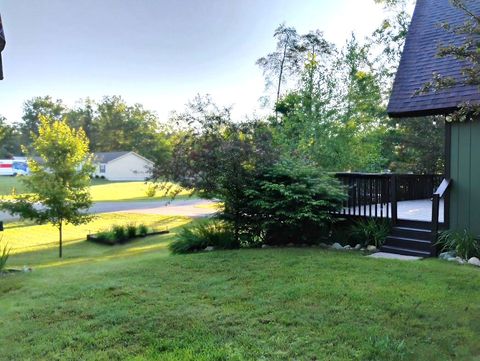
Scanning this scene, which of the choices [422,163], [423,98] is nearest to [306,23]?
[422,163]

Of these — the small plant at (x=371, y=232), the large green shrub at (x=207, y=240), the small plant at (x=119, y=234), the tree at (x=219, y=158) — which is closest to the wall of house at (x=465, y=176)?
the small plant at (x=371, y=232)

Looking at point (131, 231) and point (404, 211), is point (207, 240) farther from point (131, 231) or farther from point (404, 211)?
point (131, 231)

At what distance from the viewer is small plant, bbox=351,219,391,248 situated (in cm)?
783

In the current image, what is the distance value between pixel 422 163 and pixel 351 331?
14608 millimetres

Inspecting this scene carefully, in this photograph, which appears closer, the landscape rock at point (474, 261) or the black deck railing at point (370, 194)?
the landscape rock at point (474, 261)

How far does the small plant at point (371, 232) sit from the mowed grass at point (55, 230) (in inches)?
383

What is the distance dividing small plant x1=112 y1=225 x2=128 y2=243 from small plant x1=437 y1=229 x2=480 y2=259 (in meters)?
11.0

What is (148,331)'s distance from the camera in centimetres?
364

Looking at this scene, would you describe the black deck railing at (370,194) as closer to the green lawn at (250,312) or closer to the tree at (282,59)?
the green lawn at (250,312)

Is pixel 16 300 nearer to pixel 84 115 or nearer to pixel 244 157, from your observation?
pixel 244 157

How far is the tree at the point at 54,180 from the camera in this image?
12.7 m

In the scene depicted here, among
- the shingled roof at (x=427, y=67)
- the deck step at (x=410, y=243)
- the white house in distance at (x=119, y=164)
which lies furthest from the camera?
the white house in distance at (x=119, y=164)

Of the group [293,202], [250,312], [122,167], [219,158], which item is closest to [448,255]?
[293,202]

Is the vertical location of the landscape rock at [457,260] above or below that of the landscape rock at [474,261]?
below
